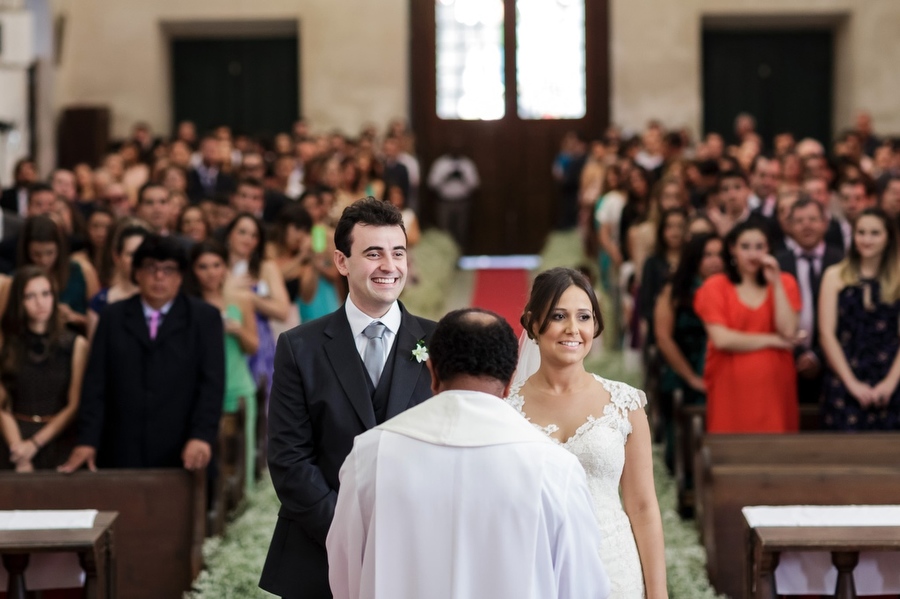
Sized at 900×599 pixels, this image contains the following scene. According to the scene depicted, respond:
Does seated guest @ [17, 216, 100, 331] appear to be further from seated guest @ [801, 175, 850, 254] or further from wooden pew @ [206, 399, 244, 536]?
seated guest @ [801, 175, 850, 254]

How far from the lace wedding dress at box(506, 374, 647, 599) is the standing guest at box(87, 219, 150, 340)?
381cm

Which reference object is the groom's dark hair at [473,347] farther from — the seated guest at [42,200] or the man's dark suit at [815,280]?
the seated guest at [42,200]

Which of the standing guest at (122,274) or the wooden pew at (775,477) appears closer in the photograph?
the wooden pew at (775,477)

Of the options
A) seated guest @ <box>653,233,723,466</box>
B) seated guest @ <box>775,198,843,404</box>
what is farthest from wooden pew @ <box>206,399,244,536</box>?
seated guest @ <box>775,198,843,404</box>

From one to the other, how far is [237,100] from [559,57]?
200 inches

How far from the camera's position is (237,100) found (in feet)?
71.6

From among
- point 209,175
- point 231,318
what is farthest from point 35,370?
point 209,175

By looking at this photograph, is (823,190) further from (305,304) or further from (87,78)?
(87,78)

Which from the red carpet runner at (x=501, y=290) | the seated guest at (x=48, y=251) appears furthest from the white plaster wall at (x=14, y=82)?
the seated guest at (x=48, y=251)

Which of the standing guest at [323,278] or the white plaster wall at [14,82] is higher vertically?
the white plaster wall at [14,82]

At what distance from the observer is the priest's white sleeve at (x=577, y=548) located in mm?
3094

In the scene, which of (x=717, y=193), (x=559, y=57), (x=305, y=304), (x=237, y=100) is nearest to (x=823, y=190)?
(x=717, y=193)

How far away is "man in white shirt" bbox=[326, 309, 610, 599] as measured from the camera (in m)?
3.05

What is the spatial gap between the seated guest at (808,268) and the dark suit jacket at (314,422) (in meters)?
4.44
